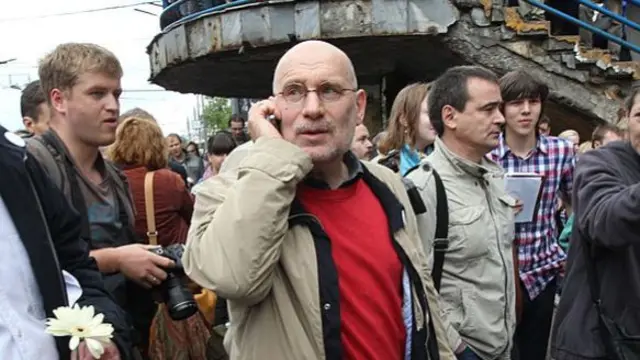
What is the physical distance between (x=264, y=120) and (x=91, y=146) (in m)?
1.26

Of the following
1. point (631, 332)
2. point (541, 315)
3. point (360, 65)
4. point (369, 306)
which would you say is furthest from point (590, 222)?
A: point (360, 65)

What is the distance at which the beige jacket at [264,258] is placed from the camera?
76.6 inches

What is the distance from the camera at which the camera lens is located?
306cm

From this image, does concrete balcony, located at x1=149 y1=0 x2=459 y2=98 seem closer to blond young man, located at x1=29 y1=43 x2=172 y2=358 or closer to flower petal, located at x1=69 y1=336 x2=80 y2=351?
blond young man, located at x1=29 y1=43 x2=172 y2=358

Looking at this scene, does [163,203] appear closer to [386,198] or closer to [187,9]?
[386,198]

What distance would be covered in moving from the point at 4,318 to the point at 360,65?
8.75m

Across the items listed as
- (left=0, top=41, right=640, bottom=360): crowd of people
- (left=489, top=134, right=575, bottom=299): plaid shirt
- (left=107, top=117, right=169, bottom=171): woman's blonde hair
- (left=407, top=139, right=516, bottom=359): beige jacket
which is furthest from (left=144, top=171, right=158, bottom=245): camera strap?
(left=489, top=134, right=575, bottom=299): plaid shirt

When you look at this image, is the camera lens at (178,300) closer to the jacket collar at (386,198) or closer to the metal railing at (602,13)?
the jacket collar at (386,198)

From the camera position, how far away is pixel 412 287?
227 centimetres

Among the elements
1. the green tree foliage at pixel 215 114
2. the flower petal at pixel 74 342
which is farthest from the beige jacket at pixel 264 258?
the green tree foliage at pixel 215 114

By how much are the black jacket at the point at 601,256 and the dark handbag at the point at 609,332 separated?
0.05ft

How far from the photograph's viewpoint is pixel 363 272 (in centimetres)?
218

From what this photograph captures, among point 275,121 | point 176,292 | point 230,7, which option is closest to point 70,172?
point 176,292

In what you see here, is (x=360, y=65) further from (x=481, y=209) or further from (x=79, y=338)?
(x=79, y=338)
